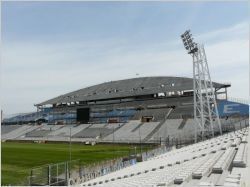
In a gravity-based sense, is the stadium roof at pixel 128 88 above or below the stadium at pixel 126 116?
above

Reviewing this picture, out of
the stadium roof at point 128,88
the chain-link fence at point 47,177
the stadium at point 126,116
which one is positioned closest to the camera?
the chain-link fence at point 47,177

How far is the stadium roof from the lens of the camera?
235ft

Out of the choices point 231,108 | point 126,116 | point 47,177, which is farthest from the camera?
point 126,116

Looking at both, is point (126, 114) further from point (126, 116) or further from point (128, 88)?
point (128, 88)

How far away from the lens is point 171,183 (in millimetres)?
10555

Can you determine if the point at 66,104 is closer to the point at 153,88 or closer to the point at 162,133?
A: the point at 153,88

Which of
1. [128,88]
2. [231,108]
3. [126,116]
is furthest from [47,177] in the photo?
[128,88]

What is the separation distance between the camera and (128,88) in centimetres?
8088

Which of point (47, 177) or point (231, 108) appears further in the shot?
point (231, 108)

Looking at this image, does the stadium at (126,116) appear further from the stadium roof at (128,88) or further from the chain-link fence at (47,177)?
the chain-link fence at (47,177)

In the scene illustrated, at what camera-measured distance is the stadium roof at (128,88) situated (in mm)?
71688

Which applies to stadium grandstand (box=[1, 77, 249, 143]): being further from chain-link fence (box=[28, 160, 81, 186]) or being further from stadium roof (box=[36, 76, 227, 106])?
chain-link fence (box=[28, 160, 81, 186])

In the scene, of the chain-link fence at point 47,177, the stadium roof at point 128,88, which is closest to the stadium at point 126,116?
the stadium roof at point 128,88

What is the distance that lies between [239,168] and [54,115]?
78062 millimetres
